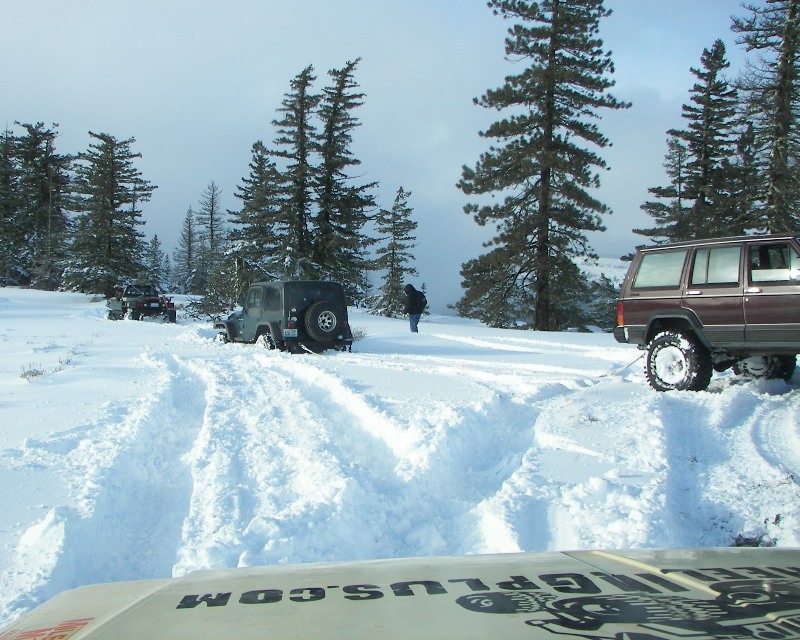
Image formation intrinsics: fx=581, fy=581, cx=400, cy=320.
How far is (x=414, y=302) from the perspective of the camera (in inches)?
779

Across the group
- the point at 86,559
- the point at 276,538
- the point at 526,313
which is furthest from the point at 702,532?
the point at 526,313

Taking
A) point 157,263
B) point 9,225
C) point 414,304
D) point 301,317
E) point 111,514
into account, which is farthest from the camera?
point 157,263

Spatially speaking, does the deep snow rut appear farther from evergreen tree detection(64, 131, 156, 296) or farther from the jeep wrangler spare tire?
evergreen tree detection(64, 131, 156, 296)

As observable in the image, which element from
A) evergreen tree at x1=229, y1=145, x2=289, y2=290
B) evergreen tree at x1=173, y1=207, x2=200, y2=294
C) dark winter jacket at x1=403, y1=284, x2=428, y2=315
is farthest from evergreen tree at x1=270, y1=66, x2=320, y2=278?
evergreen tree at x1=173, y1=207, x2=200, y2=294

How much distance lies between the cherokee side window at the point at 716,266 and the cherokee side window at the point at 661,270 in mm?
222

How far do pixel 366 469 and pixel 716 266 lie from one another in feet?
19.4

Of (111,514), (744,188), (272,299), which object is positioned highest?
(744,188)

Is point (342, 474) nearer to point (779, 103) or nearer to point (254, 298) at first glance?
point (254, 298)

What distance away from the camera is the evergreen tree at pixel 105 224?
45.9 metres

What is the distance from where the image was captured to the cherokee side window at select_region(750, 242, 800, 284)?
7.49 meters

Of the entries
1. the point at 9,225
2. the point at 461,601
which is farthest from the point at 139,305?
the point at 9,225

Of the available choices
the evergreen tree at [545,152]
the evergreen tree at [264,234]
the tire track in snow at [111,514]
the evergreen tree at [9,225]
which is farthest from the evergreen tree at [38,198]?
the tire track in snow at [111,514]

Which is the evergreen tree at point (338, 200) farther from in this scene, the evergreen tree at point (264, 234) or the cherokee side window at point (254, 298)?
the cherokee side window at point (254, 298)

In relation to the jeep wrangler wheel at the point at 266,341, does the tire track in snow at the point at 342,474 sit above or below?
below
